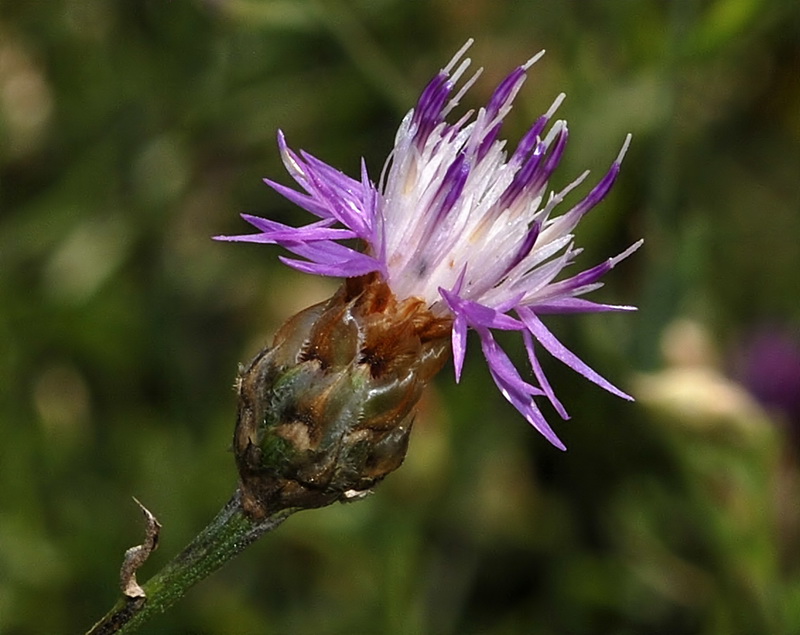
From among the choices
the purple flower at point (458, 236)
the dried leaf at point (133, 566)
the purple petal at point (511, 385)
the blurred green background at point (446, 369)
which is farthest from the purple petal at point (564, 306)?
the blurred green background at point (446, 369)

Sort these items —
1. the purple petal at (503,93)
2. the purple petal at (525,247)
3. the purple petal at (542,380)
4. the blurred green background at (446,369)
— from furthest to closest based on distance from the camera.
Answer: the blurred green background at (446,369), the purple petal at (503,93), the purple petal at (525,247), the purple petal at (542,380)

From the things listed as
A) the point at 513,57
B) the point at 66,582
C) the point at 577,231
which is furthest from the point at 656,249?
the point at 66,582

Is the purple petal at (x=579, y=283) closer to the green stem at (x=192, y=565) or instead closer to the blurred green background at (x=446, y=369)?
the green stem at (x=192, y=565)

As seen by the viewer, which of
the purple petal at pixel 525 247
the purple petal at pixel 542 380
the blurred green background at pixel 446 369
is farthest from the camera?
the blurred green background at pixel 446 369

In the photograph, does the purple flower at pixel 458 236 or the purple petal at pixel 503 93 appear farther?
the purple petal at pixel 503 93

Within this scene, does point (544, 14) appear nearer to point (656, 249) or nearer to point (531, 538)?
point (656, 249)

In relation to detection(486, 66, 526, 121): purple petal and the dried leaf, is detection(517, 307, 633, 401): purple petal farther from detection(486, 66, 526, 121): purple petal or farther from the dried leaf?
the dried leaf
